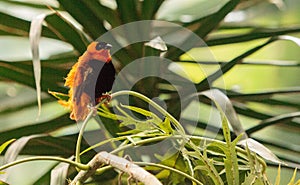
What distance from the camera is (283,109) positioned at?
915 mm

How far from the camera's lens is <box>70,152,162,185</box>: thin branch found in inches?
11.6

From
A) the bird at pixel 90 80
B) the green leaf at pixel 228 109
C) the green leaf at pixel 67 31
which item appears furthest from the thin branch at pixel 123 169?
the green leaf at pixel 67 31

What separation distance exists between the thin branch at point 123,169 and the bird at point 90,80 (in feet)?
0.28

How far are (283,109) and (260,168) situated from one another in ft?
1.93

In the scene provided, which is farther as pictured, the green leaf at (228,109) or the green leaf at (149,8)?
the green leaf at (149,8)

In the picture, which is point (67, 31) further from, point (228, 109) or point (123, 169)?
point (123, 169)

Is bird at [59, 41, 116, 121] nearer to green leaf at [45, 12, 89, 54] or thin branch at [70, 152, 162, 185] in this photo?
thin branch at [70, 152, 162, 185]

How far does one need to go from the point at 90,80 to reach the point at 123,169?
0.40ft

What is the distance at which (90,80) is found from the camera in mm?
422

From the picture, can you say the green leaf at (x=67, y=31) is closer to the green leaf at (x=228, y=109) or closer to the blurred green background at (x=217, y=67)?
the blurred green background at (x=217, y=67)

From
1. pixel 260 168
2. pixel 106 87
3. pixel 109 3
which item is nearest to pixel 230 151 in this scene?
pixel 260 168

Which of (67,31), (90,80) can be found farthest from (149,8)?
(90,80)

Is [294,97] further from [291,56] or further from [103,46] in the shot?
[103,46]

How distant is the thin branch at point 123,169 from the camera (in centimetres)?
30
